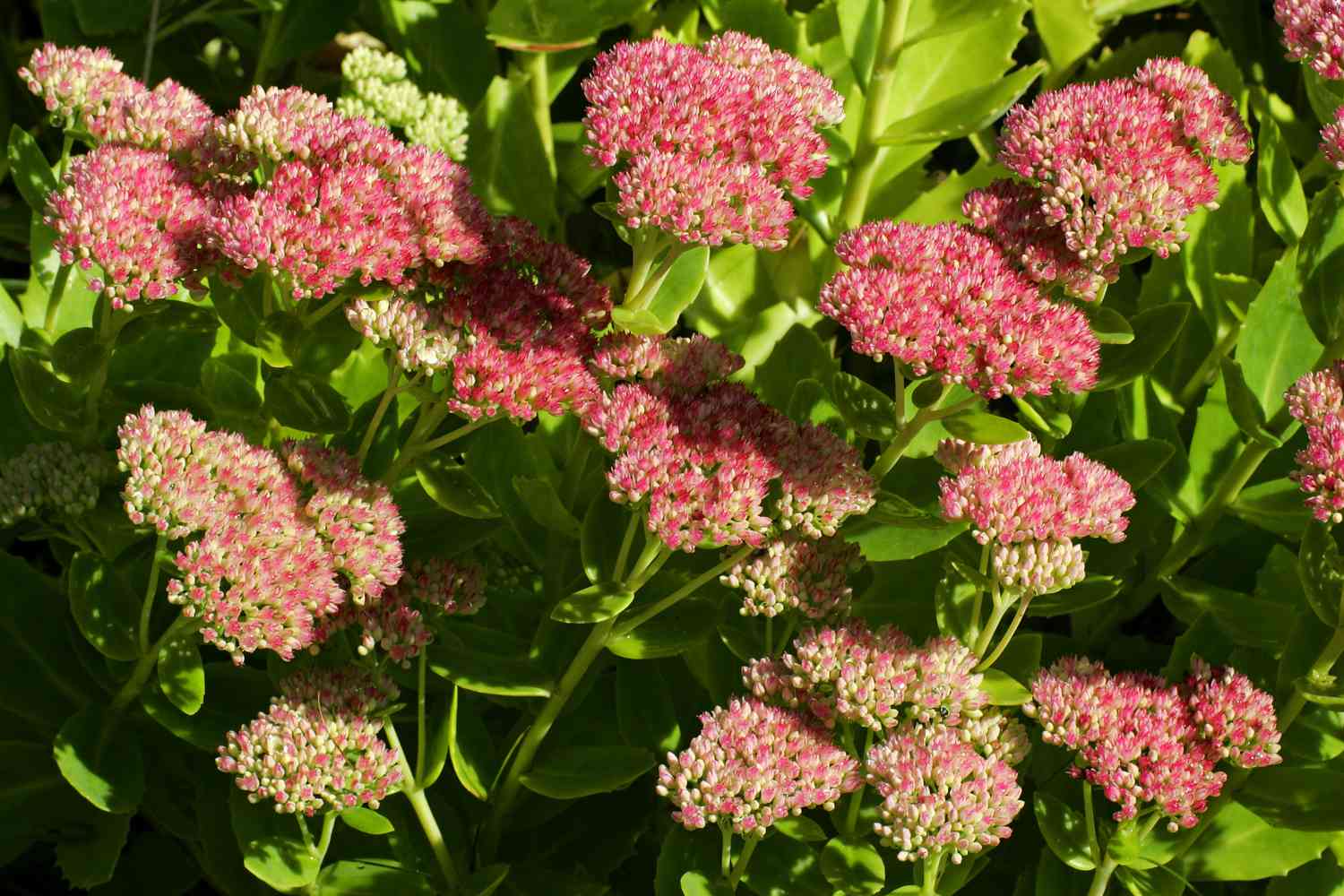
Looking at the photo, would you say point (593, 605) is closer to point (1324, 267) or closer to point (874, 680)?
point (874, 680)

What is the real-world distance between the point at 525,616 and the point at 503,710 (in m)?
0.20

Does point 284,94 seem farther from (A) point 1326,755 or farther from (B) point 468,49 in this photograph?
(A) point 1326,755

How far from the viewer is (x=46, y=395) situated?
1.53m

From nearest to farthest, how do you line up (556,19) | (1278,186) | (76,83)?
(76,83)
(1278,186)
(556,19)

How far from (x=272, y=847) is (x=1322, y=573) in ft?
3.22

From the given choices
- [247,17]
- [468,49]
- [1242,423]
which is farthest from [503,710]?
[247,17]

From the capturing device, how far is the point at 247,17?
280 cm

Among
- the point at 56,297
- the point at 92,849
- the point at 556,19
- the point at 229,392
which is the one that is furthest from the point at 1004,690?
the point at 556,19

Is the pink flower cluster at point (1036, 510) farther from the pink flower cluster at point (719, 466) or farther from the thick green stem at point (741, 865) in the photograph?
the thick green stem at point (741, 865)

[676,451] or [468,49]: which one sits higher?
[676,451]

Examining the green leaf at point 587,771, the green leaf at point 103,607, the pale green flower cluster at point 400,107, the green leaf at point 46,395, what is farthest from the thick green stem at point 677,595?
the pale green flower cluster at point 400,107

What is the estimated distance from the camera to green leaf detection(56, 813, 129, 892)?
4.96 feet

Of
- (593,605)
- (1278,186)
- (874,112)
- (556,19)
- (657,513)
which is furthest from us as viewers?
(556,19)

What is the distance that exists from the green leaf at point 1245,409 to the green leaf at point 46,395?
3.74ft
